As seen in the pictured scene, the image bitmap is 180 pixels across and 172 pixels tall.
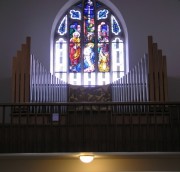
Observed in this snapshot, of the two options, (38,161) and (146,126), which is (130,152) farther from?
(38,161)

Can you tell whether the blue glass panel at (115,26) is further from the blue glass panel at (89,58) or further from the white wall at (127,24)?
the blue glass panel at (89,58)

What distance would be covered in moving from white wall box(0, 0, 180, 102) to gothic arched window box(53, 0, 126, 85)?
51 centimetres

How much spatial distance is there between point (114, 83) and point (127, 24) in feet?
6.71

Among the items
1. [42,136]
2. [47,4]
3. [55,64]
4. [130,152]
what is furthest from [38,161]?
[47,4]

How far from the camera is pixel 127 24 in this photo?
1279 centimetres

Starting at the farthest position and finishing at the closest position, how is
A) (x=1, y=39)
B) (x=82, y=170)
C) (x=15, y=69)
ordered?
1. (x=1, y=39)
2. (x=15, y=69)
3. (x=82, y=170)

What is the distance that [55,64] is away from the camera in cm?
1292

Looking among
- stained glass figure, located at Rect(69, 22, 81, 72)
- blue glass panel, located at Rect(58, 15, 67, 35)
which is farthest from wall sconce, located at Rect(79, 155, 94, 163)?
blue glass panel, located at Rect(58, 15, 67, 35)

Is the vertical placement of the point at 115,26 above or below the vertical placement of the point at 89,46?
above

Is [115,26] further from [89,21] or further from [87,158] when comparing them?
[87,158]

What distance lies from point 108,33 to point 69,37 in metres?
1.20

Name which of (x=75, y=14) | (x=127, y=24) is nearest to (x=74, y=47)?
(x=75, y=14)

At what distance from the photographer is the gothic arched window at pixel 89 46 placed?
42.2 feet

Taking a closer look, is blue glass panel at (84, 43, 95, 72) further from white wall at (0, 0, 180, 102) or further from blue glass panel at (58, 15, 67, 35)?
white wall at (0, 0, 180, 102)
